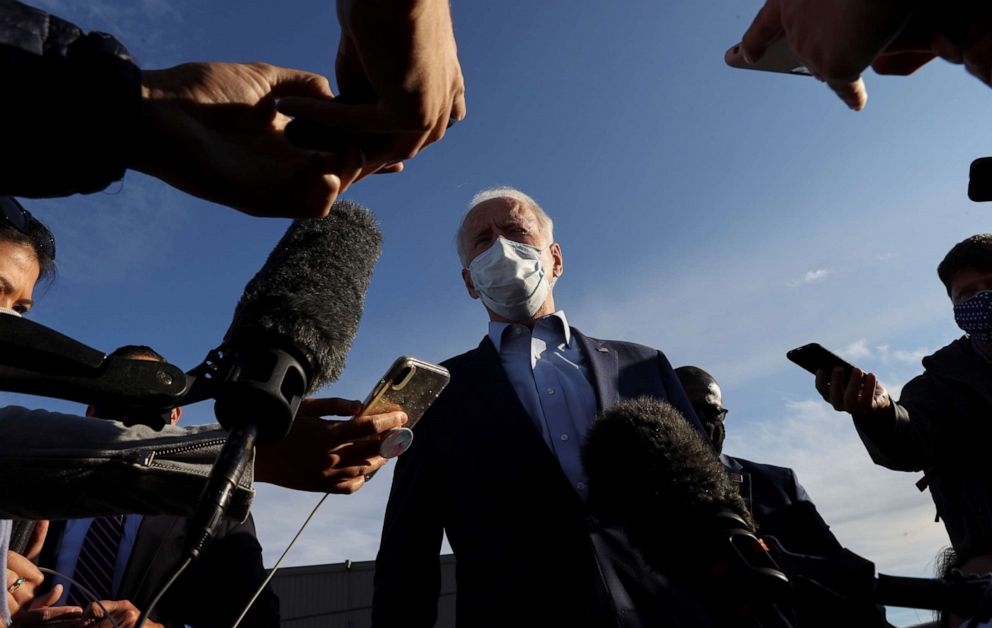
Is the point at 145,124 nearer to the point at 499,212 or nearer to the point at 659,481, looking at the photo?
the point at 659,481

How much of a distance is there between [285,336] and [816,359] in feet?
8.54

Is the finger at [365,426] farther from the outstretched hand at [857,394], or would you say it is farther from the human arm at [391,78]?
the outstretched hand at [857,394]

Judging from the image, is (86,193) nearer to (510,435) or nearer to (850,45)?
(850,45)

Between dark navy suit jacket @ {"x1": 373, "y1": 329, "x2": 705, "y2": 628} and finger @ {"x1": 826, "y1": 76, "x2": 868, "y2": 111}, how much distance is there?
179cm

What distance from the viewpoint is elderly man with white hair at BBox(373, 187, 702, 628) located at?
2.58 meters

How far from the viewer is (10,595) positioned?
100 inches

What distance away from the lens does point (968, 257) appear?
12.8ft

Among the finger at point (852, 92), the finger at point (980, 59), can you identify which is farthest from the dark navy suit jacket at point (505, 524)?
the finger at point (980, 59)

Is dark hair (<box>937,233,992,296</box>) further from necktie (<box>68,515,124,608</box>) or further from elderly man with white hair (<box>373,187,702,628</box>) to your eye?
necktie (<box>68,515,124,608</box>)

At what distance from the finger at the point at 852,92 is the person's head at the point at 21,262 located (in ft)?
9.25

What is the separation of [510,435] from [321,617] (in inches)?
605

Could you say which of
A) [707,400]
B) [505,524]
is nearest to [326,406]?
[505,524]

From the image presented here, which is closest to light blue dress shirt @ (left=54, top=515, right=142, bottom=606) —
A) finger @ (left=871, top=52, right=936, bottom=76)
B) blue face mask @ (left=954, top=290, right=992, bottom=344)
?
finger @ (left=871, top=52, right=936, bottom=76)

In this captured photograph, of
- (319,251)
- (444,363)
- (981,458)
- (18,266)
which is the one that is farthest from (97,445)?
(981,458)
